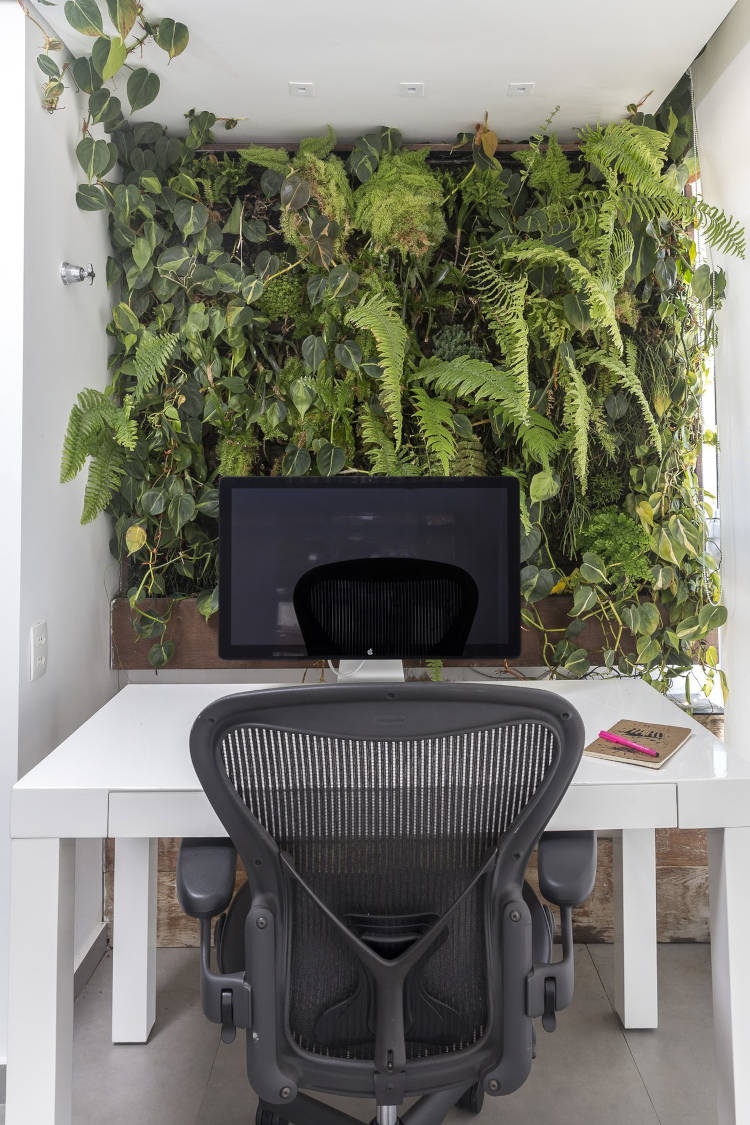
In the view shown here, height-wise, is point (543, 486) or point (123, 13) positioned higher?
point (123, 13)

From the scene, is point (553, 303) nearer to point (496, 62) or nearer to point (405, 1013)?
point (496, 62)

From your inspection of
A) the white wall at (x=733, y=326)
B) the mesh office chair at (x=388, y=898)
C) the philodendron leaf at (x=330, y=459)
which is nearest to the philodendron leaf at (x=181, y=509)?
the philodendron leaf at (x=330, y=459)

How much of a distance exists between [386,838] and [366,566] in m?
0.81

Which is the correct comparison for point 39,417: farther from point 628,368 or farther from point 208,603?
point 628,368

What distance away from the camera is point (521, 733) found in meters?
1.01

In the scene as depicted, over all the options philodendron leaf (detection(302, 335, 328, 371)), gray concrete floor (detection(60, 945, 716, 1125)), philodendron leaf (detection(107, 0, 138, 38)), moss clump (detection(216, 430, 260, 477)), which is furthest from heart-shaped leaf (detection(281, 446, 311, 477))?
gray concrete floor (detection(60, 945, 716, 1125))

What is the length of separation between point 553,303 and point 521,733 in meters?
1.41

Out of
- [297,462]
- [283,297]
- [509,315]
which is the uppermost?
[283,297]

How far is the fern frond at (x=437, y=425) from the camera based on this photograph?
1.93 meters

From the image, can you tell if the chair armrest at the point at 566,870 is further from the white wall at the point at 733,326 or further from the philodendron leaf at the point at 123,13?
the philodendron leaf at the point at 123,13

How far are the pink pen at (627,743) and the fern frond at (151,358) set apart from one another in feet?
4.40

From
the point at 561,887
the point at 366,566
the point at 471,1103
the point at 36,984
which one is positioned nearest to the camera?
the point at 561,887

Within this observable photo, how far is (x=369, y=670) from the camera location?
6.02ft

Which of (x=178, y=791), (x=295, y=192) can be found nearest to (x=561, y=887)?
(x=178, y=791)
